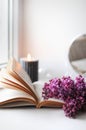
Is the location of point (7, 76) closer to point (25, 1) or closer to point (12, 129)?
point (12, 129)

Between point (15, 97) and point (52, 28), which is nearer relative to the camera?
point (15, 97)

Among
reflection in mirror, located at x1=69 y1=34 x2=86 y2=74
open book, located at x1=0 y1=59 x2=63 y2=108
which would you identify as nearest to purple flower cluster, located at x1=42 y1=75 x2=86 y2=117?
open book, located at x1=0 y1=59 x2=63 y2=108

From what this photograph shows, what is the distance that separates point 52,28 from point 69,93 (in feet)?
2.42

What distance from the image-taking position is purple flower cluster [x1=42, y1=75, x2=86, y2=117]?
0.67m

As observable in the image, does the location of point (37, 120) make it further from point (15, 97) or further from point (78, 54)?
point (78, 54)

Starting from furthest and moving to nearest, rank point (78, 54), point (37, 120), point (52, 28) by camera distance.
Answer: point (52, 28)
point (78, 54)
point (37, 120)

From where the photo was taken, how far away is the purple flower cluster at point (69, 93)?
0.67 metres

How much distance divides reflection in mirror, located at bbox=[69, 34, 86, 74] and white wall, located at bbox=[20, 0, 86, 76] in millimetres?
88

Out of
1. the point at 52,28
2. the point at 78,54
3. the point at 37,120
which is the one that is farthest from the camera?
the point at 52,28

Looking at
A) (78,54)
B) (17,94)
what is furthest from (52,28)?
(17,94)

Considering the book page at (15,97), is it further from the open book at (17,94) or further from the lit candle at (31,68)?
the lit candle at (31,68)

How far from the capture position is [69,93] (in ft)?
2.30

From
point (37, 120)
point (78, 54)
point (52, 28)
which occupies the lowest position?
point (37, 120)

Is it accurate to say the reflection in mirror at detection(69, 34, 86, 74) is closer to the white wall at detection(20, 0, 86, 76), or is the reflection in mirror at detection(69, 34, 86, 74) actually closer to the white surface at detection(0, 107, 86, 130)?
the white wall at detection(20, 0, 86, 76)
